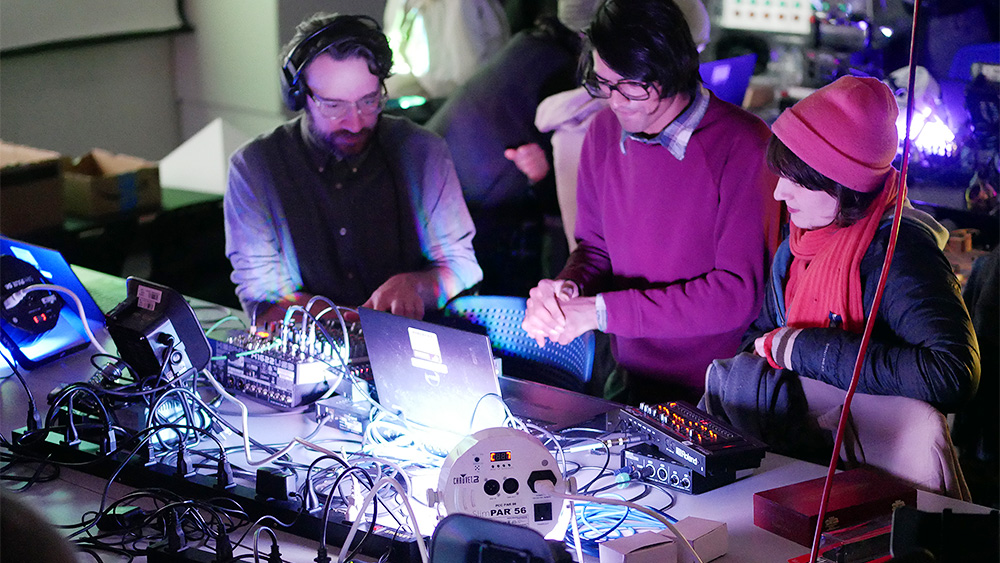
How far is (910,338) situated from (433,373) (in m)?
0.86

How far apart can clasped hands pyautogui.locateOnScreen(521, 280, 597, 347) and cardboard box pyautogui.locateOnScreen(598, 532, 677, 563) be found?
84cm

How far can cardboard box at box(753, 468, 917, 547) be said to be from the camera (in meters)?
1.47

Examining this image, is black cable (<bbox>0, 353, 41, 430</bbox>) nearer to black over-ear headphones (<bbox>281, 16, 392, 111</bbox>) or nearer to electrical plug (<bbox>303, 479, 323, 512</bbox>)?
electrical plug (<bbox>303, 479, 323, 512</bbox>)

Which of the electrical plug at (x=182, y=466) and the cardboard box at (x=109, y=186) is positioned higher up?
the electrical plug at (x=182, y=466)

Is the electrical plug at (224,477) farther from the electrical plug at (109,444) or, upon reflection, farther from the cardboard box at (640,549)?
the cardboard box at (640,549)

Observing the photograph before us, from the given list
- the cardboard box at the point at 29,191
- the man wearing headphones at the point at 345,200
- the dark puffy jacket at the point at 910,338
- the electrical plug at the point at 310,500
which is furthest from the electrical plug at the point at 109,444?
the cardboard box at the point at 29,191

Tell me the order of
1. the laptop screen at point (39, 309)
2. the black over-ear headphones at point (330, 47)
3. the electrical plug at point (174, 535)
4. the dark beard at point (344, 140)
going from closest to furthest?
the electrical plug at point (174, 535)
the laptop screen at point (39, 309)
the black over-ear headphones at point (330, 47)
the dark beard at point (344, 140)

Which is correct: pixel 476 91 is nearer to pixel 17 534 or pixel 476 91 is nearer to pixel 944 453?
pixel 944 453

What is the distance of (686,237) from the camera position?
226 cm

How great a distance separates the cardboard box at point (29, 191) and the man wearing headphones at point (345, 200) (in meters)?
1.78

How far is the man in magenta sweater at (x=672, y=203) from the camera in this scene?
213 cm

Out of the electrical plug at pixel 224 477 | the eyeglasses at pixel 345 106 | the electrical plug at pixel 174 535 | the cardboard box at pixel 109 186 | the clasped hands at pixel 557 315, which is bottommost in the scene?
the cardboard box at pixel 109 186

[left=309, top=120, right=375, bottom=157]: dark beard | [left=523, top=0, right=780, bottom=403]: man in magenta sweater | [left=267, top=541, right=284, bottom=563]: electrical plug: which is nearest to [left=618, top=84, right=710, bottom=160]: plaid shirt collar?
[left=523, top=0, right=780, bottom=403]: man in magenta sweater

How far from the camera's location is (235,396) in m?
2.06
